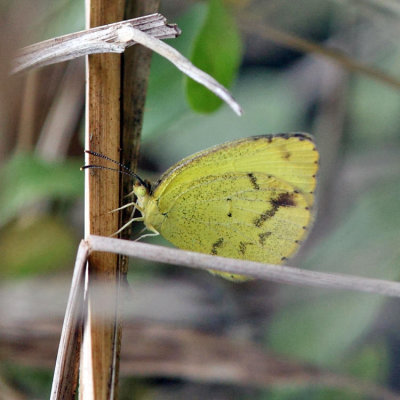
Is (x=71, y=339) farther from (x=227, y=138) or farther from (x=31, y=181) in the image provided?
(x=227, y=138)

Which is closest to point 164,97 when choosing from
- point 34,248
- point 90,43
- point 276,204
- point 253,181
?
point 253,181

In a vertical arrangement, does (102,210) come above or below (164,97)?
below

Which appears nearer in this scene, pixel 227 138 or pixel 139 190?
pixel 139 190

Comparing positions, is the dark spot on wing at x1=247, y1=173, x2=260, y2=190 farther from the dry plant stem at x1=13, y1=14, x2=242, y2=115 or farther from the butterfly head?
the dry plant stem at x1=13, y1=14, x2=242, y2=115

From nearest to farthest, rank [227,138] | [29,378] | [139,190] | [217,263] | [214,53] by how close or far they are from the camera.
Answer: [217,263], [139,190], [214,53], [29,378], [227,138]

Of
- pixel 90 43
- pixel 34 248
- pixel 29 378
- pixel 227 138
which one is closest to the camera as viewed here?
pixel 90 43
